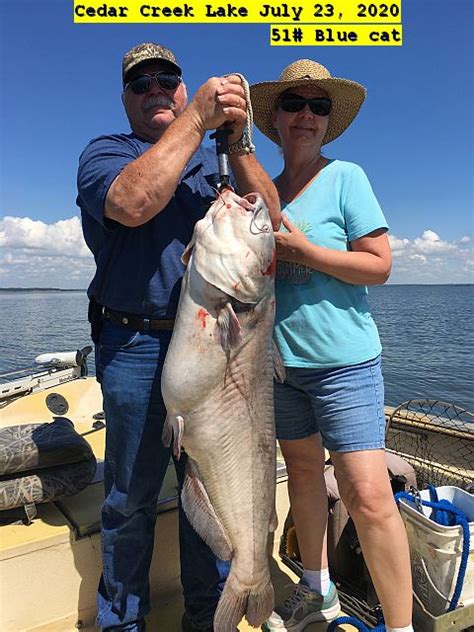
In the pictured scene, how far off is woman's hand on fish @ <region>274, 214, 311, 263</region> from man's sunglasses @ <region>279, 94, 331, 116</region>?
0.70 metres

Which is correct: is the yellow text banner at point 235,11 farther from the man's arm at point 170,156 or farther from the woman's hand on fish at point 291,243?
the woman's hand on fish at point 291,243

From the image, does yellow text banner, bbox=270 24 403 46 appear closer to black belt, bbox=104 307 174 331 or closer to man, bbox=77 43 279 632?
man, bbox=77 43 279 632

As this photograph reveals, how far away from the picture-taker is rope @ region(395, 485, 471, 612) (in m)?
2.85

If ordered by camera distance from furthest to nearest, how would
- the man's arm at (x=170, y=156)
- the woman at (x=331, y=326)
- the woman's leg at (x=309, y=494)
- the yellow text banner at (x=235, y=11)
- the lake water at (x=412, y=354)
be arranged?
the lake water at (x=412, y=354) → the yellow text banner at (x=235, y=11) → the woman's leg at (x=309, y=494) → the woman at (x=331, y=326) → the man's arm at (x=170, y=156)

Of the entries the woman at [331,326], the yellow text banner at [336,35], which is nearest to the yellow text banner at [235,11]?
the yellow text banner at [336,35]

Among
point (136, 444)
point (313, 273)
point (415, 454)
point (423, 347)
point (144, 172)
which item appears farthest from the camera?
point (423, 347)

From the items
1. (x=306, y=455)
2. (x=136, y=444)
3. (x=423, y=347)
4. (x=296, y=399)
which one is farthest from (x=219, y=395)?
(x=423, y=347)

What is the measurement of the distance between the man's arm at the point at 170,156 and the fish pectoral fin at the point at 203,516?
117 centimetres

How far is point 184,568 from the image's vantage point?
290 centimetres

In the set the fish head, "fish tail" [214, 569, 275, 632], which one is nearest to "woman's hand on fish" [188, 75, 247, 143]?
the fish head

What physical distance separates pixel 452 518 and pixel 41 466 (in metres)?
2.48

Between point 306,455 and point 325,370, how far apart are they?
600mm

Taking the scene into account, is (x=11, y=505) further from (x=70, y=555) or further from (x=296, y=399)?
(x=296, y=399)

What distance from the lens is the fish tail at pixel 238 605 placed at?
90.4 inches
